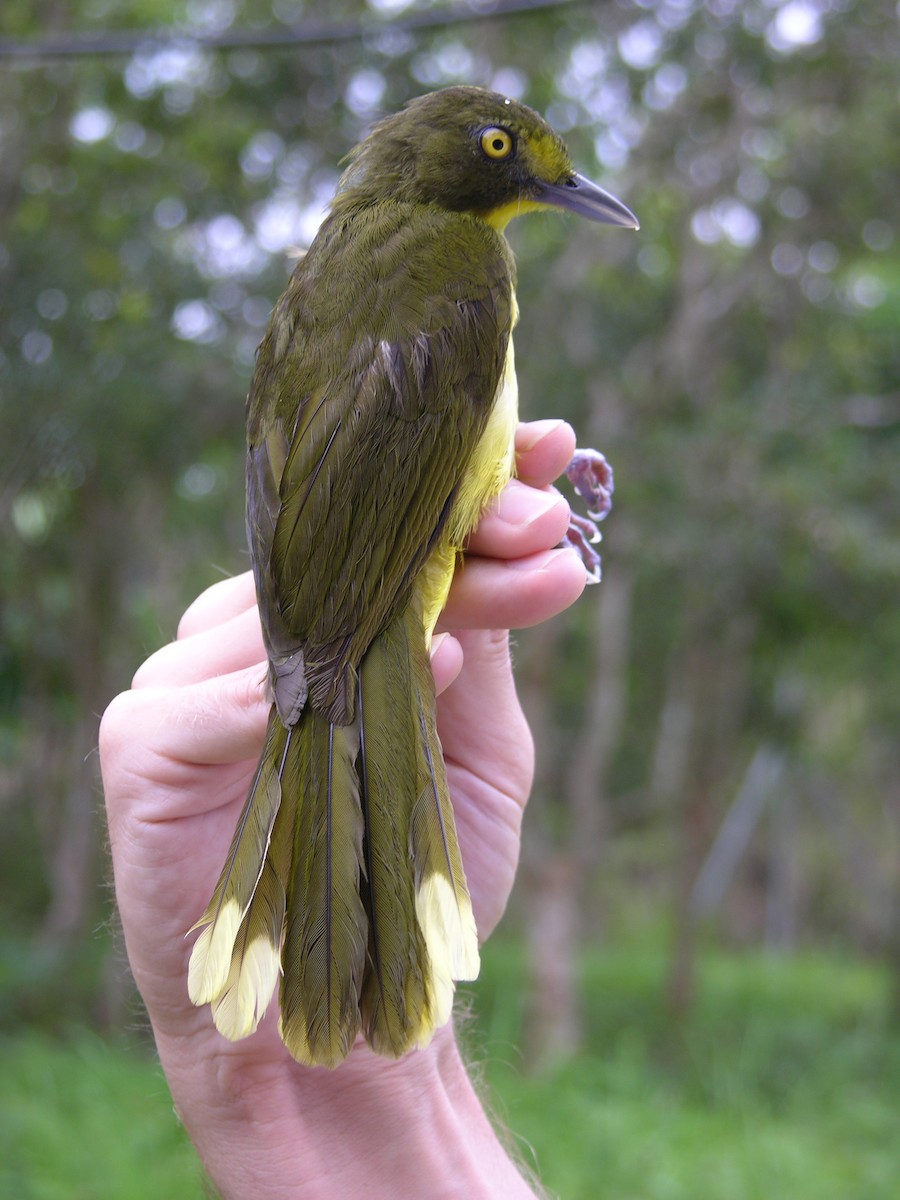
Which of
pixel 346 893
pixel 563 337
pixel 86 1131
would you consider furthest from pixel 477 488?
pixel 563 337

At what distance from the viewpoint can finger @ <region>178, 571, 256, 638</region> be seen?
200 cm

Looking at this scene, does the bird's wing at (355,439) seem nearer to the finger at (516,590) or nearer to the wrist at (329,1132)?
the finger at (516,590)

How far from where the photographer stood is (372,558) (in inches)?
71.3

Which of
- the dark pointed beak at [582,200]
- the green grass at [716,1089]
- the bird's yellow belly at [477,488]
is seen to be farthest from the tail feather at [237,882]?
the dark pointed beak at [582,200]

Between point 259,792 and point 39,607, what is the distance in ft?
27.8

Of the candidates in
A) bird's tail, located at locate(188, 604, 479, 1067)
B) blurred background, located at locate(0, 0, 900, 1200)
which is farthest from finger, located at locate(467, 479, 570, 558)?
blurred background, located at locate(0, 0, 900, 1200)

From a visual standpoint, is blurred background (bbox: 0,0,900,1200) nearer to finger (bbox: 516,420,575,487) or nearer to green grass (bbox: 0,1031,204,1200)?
green grass (bbox: 0,1031,204,1200)

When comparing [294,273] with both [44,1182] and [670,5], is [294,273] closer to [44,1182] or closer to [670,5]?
[44,1182]

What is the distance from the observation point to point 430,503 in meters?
1.88

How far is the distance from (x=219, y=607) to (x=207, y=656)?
19cm

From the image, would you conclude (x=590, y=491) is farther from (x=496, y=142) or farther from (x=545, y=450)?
(x=496, y=142)

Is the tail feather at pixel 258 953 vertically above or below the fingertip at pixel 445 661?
below

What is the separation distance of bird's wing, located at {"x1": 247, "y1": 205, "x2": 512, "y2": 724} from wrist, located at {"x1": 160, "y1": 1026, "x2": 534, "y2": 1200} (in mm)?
552

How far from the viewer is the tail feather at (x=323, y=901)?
1.49 metres
